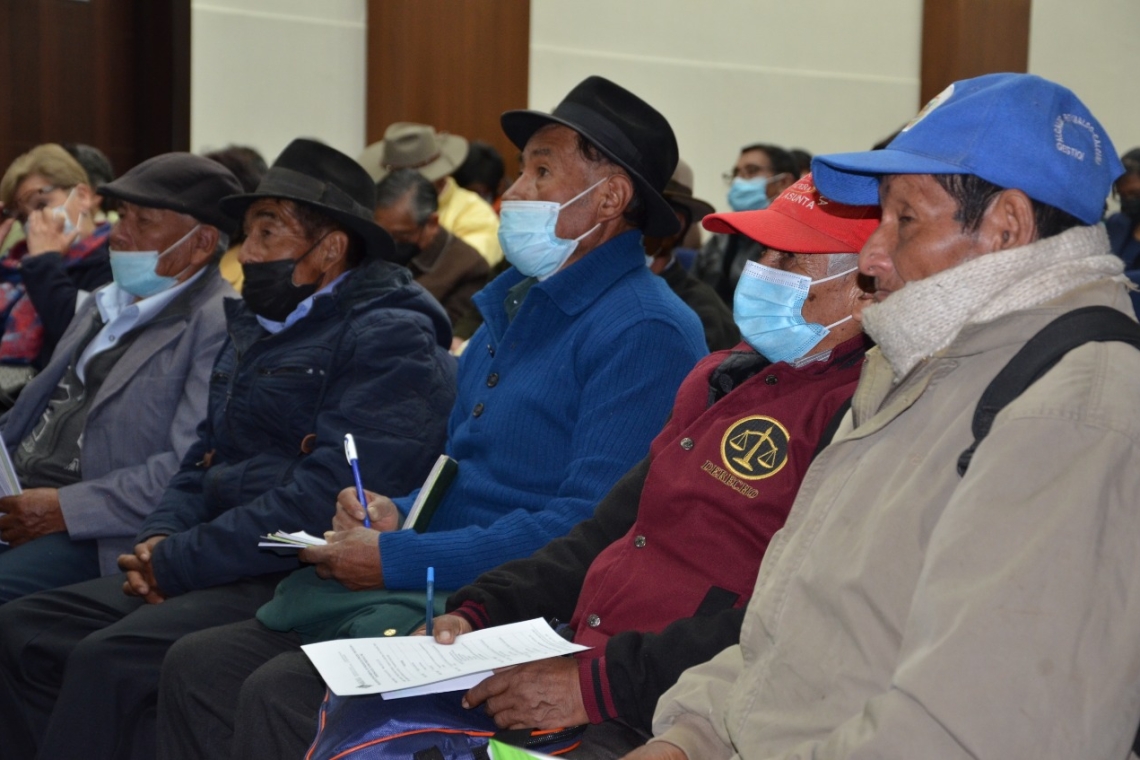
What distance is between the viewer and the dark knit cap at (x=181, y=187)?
359cm

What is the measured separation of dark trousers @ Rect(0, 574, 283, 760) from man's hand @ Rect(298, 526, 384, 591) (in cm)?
42

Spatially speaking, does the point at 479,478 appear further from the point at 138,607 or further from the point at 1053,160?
the point at 1053,160

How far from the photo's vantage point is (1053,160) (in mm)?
1473

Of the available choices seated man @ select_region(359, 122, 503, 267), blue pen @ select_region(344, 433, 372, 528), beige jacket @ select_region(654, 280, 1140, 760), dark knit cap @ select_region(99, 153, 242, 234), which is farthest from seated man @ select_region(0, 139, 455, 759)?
seated man @ select_region(359, 122, 503, 267)

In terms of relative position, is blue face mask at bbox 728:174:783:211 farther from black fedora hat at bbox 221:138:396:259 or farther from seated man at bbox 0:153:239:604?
black fedora hat at bbox 221:138:396:259

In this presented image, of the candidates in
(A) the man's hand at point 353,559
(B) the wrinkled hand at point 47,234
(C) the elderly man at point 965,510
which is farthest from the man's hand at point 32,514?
(C) the elderly man at point 965,510

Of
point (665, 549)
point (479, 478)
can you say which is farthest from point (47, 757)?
point (665, 549)

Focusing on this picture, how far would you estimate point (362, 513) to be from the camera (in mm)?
2607

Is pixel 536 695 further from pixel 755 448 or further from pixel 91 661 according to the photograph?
pixel 91 661

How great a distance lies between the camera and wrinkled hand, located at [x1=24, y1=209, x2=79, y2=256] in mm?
4586

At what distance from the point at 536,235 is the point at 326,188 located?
0.69 meters

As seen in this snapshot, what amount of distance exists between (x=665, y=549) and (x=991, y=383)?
75 centimetres

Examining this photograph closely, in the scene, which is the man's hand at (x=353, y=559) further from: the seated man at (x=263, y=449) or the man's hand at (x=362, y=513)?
the seated man at (x=263, y=449)

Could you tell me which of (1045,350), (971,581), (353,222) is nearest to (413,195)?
(353,222)
